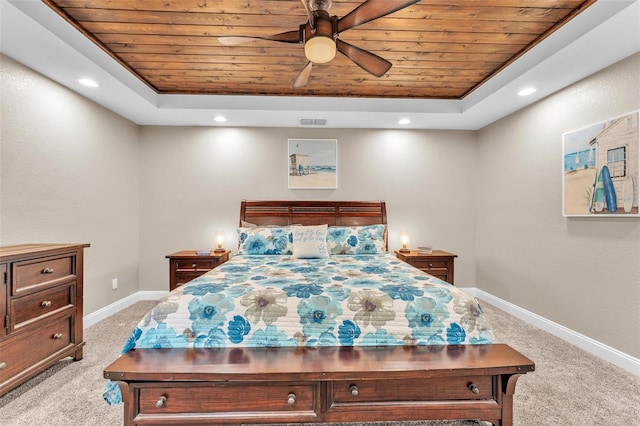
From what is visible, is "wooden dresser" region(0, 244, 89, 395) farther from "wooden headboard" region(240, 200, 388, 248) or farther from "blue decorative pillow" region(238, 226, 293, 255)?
"wooden headboard" region(240, 200, 388, 248)

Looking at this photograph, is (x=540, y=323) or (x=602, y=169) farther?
(x=540, y=323)

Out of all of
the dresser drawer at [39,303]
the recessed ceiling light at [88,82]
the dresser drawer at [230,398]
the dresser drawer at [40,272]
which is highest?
the recessed ceiling light at [88,82]

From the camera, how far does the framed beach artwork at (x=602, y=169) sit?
2.26m

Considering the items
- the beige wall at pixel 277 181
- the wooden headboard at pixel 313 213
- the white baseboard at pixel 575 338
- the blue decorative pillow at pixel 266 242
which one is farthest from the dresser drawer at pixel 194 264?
the white baseboard at pixel 575 338

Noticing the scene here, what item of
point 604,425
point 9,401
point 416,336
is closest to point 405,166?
point 416,336

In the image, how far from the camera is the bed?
1479 millimetres

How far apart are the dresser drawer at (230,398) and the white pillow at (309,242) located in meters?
1.71

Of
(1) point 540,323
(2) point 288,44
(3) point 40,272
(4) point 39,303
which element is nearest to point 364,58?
(2) point 288,44

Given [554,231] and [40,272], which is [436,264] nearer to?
[554,231]

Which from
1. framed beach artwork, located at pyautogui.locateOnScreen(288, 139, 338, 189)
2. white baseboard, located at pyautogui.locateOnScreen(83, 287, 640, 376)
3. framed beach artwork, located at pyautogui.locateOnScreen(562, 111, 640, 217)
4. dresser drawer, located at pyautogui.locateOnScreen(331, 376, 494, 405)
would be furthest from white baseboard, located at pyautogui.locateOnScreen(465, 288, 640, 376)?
framed beach artwork, located at pyautogui.locateOnScreen(288, 139, 338, 189)

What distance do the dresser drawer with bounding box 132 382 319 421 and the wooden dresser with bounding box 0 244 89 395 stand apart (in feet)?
3.82

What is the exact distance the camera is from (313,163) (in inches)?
162

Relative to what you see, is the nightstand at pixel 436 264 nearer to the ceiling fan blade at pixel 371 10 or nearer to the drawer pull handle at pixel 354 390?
the drawer pull handle at pixel 354 390

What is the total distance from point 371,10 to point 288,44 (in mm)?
1077
